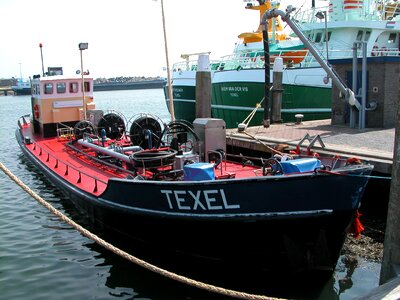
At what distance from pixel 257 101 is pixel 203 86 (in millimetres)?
5007

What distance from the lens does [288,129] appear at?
14586 mm

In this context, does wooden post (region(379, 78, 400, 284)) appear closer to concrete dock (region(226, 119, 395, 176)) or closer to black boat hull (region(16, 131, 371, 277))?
black boat hull (region(16, 131, 371, 277))

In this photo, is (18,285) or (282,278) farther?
(18,285)

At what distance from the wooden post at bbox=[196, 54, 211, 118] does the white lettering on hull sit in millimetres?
9298

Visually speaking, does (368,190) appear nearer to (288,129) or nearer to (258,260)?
(258,260)

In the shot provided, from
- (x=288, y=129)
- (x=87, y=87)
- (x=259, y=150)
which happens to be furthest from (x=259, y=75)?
(x=259, y=150)

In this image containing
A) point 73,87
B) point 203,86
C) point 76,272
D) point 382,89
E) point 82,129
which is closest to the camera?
point 76,272

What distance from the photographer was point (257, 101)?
67.3 ft

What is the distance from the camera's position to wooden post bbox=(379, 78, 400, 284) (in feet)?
15.3

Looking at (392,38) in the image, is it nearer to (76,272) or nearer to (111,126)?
(111,126)

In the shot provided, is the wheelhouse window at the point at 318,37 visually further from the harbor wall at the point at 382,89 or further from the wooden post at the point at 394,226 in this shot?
the wooden post at the point at 394,226

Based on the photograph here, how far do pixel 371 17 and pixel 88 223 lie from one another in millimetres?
18673

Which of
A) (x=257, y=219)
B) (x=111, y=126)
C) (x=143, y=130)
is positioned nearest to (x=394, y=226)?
(x=257, y=219)

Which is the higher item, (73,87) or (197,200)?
(73,87)
